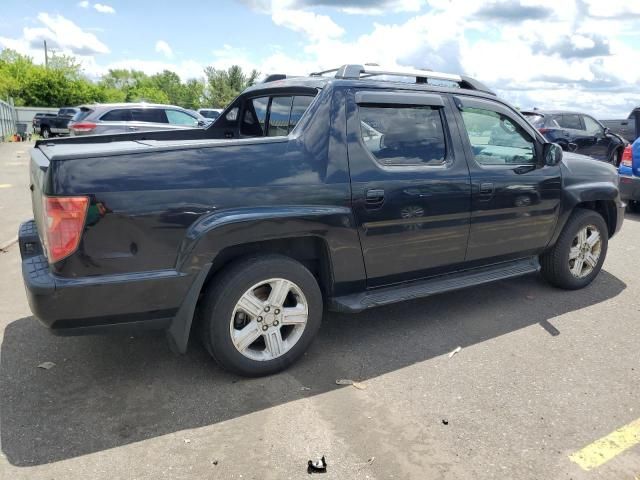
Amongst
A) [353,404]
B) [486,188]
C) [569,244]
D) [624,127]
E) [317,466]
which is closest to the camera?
[317,466]

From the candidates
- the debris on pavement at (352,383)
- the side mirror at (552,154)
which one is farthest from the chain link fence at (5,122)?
the debris on pavement at (352,383)

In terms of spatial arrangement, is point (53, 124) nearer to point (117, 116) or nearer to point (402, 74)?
point (117, 116)

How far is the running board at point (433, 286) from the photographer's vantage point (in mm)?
3559

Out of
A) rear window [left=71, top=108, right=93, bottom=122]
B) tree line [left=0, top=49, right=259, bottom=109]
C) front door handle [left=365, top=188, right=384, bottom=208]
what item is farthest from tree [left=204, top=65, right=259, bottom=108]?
front door handle [left=365, top=188, right=384, bottom=208]

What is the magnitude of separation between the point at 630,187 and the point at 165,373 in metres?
8.09

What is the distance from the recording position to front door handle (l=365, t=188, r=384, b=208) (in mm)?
3406

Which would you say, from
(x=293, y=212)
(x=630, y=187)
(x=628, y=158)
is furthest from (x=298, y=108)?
(x=628, y=158)

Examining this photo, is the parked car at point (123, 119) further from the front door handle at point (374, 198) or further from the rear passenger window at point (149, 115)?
the front door handle at point (374, 198)

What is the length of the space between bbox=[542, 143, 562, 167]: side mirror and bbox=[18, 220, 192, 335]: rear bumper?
316 centimetres

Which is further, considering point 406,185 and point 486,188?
point 486,188

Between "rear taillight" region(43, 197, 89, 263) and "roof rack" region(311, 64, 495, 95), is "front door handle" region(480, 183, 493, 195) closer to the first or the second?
"roof rack" region(311, 64, 495, 95)

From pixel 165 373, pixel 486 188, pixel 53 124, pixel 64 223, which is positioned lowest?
pixel 53 124

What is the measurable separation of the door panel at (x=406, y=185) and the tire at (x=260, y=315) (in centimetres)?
51

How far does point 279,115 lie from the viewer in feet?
13.9
